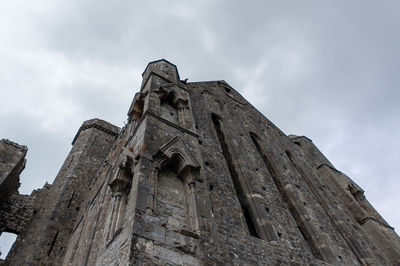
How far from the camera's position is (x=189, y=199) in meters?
4.99

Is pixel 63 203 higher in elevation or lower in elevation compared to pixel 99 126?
lower

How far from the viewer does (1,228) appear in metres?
8.69

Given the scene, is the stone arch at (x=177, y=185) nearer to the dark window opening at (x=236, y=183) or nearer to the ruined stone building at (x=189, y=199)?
the ruined stone building at (x=189, y=199)

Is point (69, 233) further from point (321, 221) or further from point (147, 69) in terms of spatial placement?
point (321, 221)

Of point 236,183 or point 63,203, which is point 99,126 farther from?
point 236,183

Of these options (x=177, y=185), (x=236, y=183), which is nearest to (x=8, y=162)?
(x=177, y=185)

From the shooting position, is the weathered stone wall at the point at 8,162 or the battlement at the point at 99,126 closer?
the weathered stone wall at the point at 8,162

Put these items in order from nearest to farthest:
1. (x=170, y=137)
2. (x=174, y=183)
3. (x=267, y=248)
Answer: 1. (x=174, y=183)
2. (x=267, y=248)
3. (x=170, y=137)

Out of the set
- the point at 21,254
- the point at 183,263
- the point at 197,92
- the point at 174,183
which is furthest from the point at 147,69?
the point at 183,263

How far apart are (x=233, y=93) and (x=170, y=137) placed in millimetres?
9250

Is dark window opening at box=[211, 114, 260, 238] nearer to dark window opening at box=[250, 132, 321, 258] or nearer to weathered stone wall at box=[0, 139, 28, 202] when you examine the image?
dark window opening at box=[250, 132, 321, 258]

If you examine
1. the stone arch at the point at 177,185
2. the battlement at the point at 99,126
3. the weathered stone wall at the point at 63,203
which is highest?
the battlement at the point at 99,126

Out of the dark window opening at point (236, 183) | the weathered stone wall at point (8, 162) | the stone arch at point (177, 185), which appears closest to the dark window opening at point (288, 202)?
the dark window opening at point (236, 183)

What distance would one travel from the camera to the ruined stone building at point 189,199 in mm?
4406
